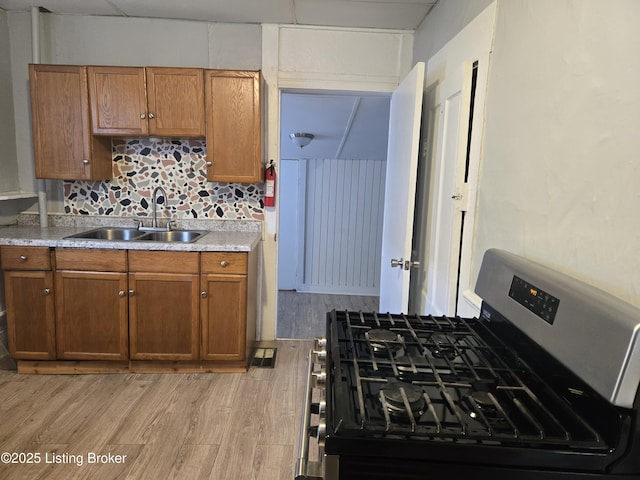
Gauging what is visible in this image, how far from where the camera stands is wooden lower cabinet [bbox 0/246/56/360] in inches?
103

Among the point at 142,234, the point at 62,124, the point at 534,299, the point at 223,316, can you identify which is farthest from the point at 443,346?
the point at 62,124

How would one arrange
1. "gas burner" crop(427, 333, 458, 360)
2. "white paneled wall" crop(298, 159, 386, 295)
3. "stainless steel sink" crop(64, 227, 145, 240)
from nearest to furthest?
1. "gas burner" crop(427, 333, 458, 360)
2. "stainless steel sink" crop(64, 227, 145, 240)
3. "white paneled wall" crop(298, 159, 386, 295)

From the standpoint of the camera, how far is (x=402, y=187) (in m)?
2.36

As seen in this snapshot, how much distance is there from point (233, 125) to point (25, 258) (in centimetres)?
152

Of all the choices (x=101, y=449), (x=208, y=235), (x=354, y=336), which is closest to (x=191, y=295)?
(x=208, y=235)

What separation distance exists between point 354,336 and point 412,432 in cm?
46

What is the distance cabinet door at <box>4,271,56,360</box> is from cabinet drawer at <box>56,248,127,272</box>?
0.13 metres

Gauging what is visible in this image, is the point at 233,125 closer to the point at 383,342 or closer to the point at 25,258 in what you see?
the point at 25,258

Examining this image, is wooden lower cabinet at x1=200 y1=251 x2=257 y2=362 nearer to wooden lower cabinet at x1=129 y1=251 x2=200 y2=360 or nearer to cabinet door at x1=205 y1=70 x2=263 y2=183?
wooden lower cabinet at x1=129 y1=251 x2=200 y2=360

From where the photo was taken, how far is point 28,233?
2787 millimetres

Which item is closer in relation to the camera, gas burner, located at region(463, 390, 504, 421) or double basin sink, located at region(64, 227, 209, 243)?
gas burner, located at region(463, 390, 504, 421)

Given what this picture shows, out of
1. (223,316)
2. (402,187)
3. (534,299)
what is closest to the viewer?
(534,299)

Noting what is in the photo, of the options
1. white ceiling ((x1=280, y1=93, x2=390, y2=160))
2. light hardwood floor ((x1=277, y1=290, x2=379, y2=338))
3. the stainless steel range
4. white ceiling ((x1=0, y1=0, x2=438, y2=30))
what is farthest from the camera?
light hardwood floor ((x1=277, y1=290, x2=379, y2=338))

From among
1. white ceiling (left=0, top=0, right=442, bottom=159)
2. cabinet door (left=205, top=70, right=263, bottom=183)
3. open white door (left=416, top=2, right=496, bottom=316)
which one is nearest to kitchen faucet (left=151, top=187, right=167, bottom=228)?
cabinet door (left=205, top=70, right=263, bottom=183)
